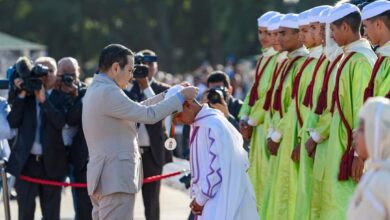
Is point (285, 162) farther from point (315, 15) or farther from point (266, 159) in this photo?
point (315, 15)

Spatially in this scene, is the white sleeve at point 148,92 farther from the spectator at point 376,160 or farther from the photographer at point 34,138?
the spectator at point 376,160

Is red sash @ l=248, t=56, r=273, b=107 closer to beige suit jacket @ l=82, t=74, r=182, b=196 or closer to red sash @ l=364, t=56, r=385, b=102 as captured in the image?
red sash @ l=364, t=56, r=385, b=102

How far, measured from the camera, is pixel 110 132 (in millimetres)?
9117

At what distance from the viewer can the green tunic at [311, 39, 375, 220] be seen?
9445 millimetres

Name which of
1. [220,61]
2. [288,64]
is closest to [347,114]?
[288,64]

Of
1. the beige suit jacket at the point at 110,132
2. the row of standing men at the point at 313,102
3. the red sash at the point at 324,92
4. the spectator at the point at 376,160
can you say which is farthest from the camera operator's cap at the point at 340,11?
the spectator at the point at 376,160

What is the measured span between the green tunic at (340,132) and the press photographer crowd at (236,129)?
0.01 metres

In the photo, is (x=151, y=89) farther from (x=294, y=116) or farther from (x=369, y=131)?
(x=369, y=131)

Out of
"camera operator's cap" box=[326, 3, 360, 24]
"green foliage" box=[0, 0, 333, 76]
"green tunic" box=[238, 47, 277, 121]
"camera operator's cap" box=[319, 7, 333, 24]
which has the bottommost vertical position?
"green foliage" box=[0, 0, 333, 76]

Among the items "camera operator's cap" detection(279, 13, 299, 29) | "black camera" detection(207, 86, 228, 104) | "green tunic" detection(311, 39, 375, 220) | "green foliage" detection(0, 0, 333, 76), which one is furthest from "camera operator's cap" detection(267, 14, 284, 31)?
"green foliage" detection(0, 0, 333, 76)

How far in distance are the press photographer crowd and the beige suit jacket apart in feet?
0.04

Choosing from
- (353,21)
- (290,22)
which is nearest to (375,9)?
(353,21)

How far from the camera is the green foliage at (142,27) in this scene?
5888 cm

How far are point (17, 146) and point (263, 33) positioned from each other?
9.09 feet
